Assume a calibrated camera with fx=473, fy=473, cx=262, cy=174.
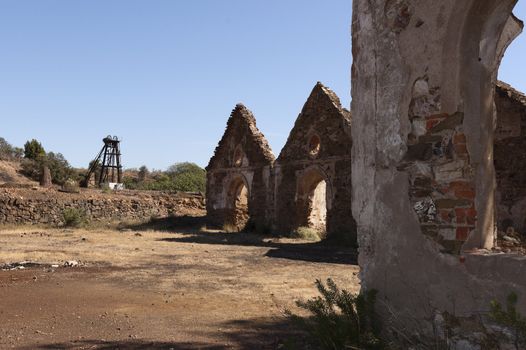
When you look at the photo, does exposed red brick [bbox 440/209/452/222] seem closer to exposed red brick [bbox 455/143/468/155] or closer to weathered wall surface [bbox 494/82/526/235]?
exposed red brick [bbox 455/143/468/155]

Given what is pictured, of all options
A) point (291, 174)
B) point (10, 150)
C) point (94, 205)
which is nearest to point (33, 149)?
point (10, 150)

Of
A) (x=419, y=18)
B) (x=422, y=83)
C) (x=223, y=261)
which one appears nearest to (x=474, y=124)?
(x=422, y=83)

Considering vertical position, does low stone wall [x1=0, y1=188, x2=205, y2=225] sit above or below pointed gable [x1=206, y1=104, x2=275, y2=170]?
below

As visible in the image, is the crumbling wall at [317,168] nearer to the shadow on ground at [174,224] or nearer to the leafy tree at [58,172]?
the shadow on ground at [174,224]

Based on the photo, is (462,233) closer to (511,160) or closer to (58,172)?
(511,160)

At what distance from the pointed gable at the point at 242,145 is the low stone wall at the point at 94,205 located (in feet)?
15.7

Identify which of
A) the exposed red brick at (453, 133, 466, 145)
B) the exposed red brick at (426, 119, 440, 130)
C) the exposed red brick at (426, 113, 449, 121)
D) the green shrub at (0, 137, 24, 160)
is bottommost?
the exposed red brick at (453, 133, 466, 145)

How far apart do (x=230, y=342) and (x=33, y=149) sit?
182 ft

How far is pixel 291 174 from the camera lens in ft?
63.8

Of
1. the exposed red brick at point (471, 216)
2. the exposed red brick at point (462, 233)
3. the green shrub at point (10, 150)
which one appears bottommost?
the exposed red brick at point (462, 233)

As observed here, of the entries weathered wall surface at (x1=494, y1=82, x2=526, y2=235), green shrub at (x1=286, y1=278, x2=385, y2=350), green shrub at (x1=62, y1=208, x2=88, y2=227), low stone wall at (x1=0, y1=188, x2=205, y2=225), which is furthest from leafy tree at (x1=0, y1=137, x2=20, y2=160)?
A: green shrub at (x1=286, y1=278, x2=385, y2=350)

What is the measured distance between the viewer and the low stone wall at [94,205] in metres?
22.3

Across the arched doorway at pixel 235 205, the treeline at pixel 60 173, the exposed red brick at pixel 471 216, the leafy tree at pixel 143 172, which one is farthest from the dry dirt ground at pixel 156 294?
the leafy tree at pixel 143 172

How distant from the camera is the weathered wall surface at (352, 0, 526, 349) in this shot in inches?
137
